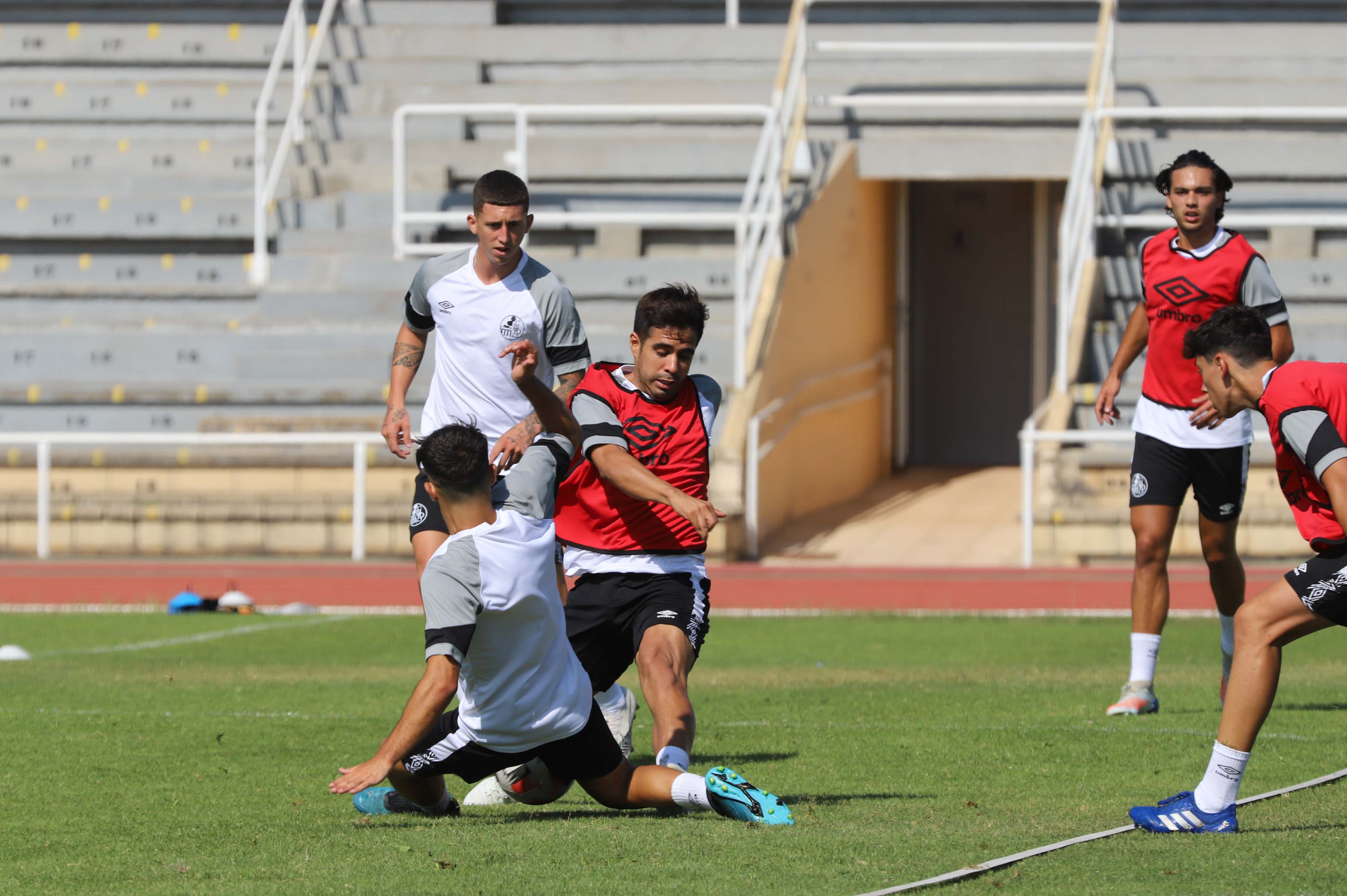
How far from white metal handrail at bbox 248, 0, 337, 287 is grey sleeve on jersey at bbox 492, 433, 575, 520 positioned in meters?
13.2

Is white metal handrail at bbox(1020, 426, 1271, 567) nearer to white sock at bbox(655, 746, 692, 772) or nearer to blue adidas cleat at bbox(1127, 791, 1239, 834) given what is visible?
white sock at bbox(655, 746, 692, 772)

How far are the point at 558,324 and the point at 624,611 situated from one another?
1252mm

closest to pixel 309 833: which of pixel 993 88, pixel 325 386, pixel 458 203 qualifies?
pixel 325 386

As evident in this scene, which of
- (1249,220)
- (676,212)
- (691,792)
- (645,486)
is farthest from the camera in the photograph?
(676,212)

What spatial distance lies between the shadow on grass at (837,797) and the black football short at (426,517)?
1.68 metres

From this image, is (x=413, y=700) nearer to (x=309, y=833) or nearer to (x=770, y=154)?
(x=309, y=833)

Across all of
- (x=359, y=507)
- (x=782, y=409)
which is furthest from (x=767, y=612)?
(x=782, y=409)

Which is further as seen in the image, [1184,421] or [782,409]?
[782,409]

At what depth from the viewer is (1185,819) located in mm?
5488

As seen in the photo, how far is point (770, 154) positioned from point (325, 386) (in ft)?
15.8

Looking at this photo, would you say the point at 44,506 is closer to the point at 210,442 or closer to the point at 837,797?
the point at 210,442

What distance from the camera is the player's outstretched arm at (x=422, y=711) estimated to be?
17.0ft

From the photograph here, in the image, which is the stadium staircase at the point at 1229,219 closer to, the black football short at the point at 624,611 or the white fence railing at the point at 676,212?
the white fence railing at the point at 676,212

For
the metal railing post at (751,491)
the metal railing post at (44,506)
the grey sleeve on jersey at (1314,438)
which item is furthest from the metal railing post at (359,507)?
the grey sleeve on jersey at (1314,438)
